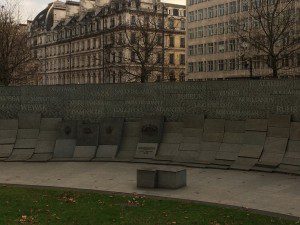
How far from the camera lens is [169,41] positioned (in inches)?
3802

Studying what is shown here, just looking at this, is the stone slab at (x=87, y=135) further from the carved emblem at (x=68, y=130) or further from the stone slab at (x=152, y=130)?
the stone slab at (x=152, y=130)

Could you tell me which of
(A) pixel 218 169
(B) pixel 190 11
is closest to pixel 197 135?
(A) pixel 218 169

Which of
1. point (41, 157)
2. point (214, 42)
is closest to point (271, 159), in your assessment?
point (41, 157)

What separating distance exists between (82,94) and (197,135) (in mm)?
6064

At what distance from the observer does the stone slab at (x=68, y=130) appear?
69.6 ft

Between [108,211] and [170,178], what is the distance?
10.6 feet

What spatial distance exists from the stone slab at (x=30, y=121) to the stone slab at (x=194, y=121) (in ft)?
23.2

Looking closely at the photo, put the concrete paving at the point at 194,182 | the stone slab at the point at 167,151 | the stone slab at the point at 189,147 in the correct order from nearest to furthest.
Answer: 1. the concrete paving at the point at 194,182
2. the stone slab at the point at 189,147
3. the stone slab at the point at 167,151

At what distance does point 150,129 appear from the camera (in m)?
20.6

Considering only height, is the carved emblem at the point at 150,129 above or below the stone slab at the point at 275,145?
above

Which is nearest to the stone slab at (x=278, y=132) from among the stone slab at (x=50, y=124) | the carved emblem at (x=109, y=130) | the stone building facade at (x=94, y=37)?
the carved emblem at (x=109, y=130)

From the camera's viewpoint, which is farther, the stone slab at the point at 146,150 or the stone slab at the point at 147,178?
the stone slab at the point at 146,150

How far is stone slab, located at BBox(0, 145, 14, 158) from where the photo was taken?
67.9 ft

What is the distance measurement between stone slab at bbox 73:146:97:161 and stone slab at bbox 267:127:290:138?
757cm
